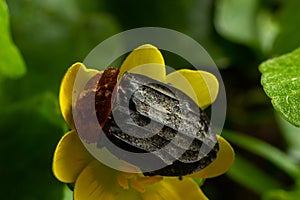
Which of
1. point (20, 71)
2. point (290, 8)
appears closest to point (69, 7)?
point (20, 71)

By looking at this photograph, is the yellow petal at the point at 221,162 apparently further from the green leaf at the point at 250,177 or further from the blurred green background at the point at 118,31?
the green leaf at the point at 250,177

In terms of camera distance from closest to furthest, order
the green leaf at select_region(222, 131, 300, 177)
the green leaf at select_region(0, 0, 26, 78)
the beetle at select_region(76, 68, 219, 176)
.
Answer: the beetle at select_region(76, 68, 219, 176) < the green leaf at select_region(0, 0, 26, 78) < the green leaf at select_region(222, 131, 300, 177)

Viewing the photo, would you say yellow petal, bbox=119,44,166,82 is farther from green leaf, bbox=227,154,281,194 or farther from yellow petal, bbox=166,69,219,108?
green leaf, bbox=227,154,281,194

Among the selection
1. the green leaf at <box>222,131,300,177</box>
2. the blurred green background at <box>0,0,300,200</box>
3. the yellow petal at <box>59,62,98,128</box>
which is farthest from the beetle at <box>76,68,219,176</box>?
the green leaf at <box>222,131,300,177</box>

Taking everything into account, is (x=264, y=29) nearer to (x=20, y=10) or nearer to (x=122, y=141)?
(x=20, y=10)

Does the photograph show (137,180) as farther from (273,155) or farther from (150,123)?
(273,155)

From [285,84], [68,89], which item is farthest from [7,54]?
[285,84]

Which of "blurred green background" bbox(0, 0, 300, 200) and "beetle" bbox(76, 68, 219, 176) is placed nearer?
"beetle" bbox(76, 68, 219, 176)
